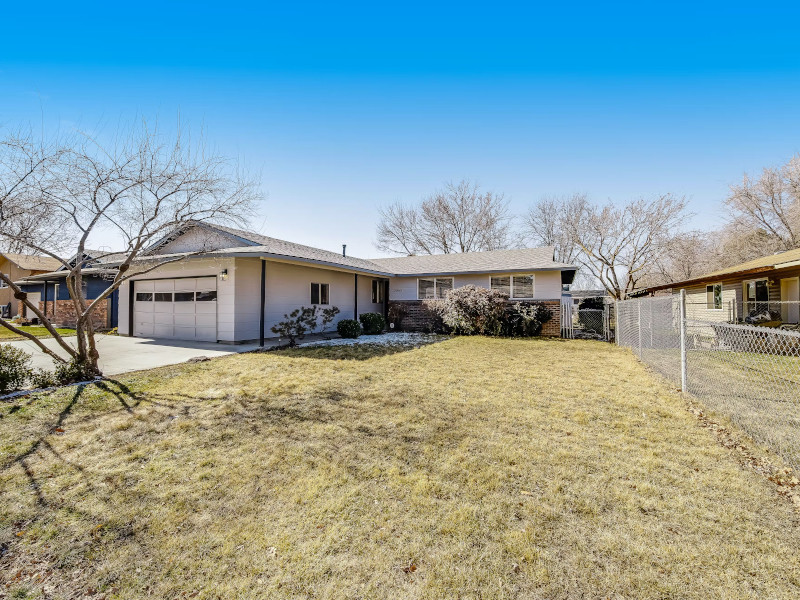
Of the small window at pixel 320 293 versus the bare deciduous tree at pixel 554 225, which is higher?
the bare deciduous tree at pixel 554 225

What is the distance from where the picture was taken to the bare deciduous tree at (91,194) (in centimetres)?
579

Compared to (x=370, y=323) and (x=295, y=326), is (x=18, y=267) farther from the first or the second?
(x=370, y=323)

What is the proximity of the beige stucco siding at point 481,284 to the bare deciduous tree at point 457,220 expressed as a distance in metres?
13.7

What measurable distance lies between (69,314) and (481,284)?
60.6 ft

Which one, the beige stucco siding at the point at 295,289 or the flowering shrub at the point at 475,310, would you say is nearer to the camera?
the beige stucco siding at the point at 295,289

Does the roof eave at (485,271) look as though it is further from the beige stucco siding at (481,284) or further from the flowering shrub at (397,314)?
the flowering shrub at (397,314)

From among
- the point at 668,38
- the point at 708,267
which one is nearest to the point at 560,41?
the point at 668,38

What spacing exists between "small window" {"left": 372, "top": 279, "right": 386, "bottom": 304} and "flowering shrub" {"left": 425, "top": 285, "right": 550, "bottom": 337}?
14.2 ft

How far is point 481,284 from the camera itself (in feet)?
53.3

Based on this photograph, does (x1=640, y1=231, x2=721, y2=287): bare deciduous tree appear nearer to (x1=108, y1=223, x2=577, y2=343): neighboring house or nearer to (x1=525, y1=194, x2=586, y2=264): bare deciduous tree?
(x1=525, y1=194, x2=586, y2=264): bare deciduous tree

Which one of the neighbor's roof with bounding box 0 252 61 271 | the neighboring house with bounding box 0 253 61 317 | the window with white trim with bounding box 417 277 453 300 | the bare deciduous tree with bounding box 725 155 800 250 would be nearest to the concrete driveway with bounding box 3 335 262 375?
the window with white trim with bounding box 417 277 453 300

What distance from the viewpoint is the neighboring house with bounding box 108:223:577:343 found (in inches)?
438

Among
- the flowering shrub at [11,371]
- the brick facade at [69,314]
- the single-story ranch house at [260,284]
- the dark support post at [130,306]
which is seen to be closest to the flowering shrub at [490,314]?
the single-story ranch house at [260,284]

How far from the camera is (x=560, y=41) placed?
353 inches
